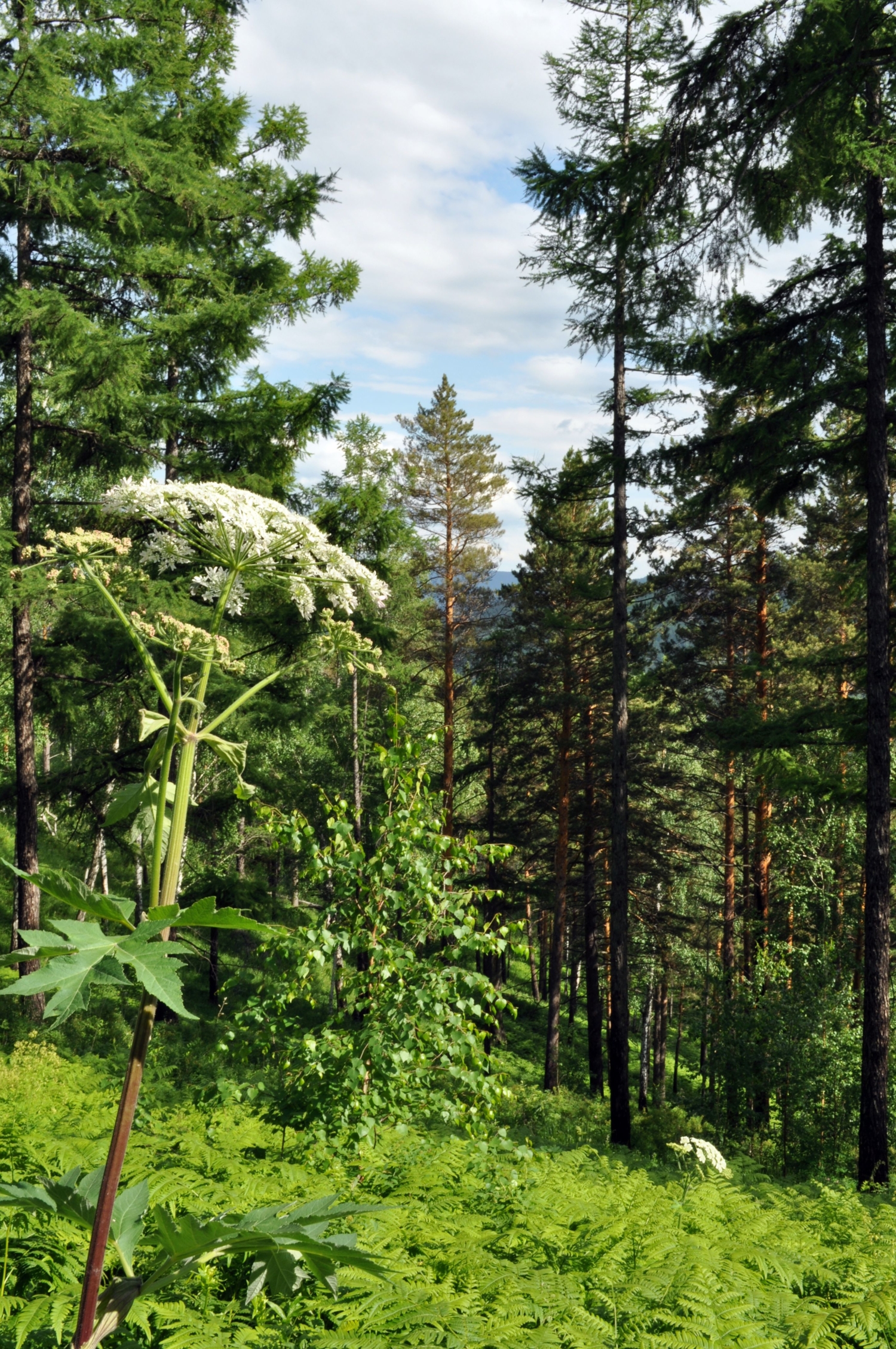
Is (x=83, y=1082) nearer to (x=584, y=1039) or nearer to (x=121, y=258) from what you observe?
(x=121, y=258)

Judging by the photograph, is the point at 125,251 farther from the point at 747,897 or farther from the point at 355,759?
the point at 747,897

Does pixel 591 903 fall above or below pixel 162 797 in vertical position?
below

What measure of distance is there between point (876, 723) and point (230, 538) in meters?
9.47

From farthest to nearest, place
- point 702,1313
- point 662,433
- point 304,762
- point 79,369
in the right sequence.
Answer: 1. point 304,762
2. point 662,433
3. point 79,369
4. point 702,1313


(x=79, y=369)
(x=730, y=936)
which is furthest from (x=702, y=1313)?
(x=730, y=936)

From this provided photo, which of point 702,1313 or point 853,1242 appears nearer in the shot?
point 702,1313

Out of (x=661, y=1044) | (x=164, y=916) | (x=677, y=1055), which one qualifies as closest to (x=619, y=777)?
(x=164, y=916)

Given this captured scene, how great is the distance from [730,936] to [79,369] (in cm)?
1725

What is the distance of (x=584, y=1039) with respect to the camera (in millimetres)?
30547

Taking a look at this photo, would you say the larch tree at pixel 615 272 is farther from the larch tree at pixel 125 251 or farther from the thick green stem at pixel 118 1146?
the thick green stem at pixel 118 1146

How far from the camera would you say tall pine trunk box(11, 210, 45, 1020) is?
35.7 feet

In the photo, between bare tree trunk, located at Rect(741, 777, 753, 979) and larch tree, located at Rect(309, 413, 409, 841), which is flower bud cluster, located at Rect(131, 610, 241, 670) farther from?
bare tree trunk, located at Rect(741, 777, 753, 979)

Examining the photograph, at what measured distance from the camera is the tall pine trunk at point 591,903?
69.3 ft

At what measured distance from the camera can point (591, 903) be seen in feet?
73.4
